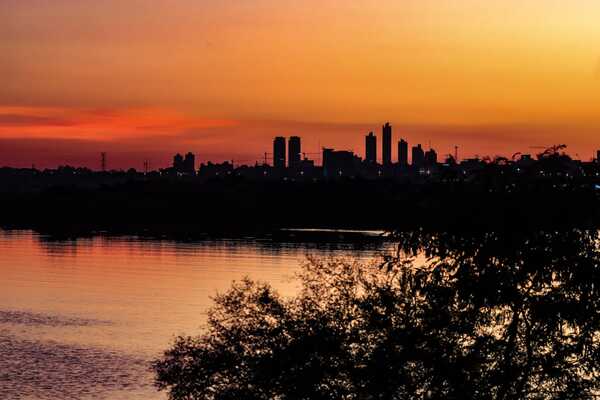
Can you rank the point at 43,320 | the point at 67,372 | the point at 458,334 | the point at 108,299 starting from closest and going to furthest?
the point at 458,334 < the point at 67,372 < the point at 43,320 < the point at 108,299

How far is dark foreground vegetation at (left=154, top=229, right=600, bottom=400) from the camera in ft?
86.4

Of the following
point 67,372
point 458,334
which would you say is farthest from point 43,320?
point 458,334

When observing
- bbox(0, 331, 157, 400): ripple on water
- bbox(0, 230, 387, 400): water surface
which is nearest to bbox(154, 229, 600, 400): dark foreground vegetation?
bbox(0, 230, 387, 400): water surface

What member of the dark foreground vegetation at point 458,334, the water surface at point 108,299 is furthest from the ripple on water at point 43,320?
the dark foreground vegetation at point 458,334

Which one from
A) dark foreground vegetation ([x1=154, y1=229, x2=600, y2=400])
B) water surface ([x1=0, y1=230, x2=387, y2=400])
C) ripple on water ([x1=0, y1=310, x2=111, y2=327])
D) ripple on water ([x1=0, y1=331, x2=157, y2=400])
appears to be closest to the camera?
dark foreground vegetation ([x1=154, y1=229, x2=600, y2=400])

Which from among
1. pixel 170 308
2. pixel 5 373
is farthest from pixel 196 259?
pixel 5 373

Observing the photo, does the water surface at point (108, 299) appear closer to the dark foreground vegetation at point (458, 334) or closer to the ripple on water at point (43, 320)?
the ripple on water at point (43, 320)

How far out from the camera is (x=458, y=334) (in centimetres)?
2775

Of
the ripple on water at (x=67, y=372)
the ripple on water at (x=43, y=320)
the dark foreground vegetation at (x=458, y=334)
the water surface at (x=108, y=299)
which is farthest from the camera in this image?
the ripple on water at (x=43, y=320)

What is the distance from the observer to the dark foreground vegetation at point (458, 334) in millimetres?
26344

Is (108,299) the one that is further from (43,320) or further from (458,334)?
(458,334)

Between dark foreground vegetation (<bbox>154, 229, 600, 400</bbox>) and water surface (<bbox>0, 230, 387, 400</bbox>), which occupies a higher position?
dark foreground vegetation (<bbox>154, 229, 600, 400</bbox>)

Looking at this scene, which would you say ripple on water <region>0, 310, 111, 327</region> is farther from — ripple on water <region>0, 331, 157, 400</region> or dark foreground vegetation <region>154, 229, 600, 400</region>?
dark foreground vegetation <region>154, 229, 600, 400</region>

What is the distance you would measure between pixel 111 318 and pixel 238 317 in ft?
144
